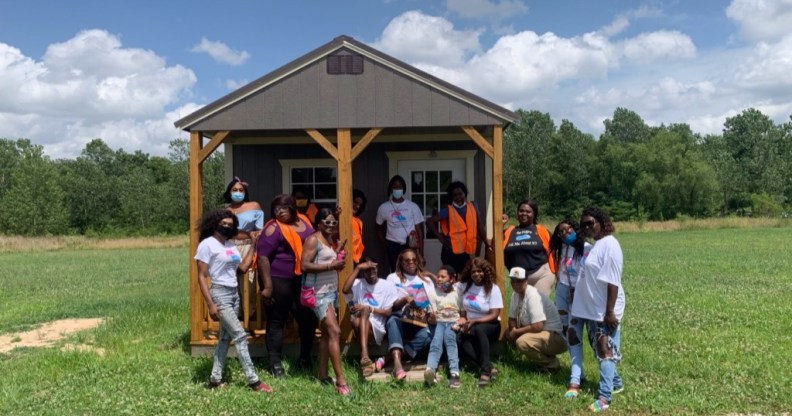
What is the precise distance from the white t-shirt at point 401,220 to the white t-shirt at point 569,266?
193 centimetres

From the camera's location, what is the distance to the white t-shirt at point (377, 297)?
5.57 meters

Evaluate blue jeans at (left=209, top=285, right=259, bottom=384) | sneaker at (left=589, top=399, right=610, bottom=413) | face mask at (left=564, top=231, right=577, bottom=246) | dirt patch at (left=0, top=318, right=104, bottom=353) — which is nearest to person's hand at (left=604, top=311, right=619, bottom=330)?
sneaker at (left=589, top=399, right=610, bottom=413)

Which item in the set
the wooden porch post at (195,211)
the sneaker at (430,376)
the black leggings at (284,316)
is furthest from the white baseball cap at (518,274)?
the wooden porch post at (195,211)

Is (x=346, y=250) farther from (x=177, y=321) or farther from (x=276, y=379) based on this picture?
(x=177, y=321)

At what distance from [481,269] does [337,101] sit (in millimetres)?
2301

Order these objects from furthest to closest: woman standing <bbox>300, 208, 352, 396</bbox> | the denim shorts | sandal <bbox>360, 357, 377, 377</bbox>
A: 1. sandal <bbox>360, 357, 377, 377</bbox>
2. the denim shorts
3. woman standing <bbox>300, 208, 352, 396</bbox>

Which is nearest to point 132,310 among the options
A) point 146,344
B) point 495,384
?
point 146,344

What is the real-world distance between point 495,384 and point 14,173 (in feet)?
176

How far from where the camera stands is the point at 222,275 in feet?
16.3

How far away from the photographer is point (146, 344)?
701 cm

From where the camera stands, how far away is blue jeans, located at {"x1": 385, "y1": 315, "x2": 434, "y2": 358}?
5.53 m

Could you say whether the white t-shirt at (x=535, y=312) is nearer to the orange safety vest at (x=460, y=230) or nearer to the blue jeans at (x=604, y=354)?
the blue jeans at (x=604, y=354)

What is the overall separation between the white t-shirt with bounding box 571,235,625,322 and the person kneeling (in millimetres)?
1723

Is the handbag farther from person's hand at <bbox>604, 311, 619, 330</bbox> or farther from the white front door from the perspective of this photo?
the white front door
